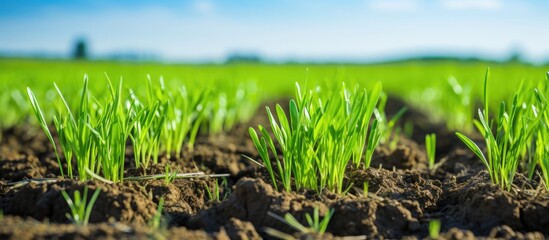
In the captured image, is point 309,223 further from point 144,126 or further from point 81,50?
point 81,50

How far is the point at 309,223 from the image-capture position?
5.93 feet

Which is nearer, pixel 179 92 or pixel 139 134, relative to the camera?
pixel 139 134

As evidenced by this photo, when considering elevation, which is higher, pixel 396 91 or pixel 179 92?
pixel 179 92

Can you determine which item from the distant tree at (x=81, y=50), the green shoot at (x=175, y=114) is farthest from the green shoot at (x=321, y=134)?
the distant tree at (x=81, y=50)

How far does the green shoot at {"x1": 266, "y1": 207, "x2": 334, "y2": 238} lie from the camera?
1.73 meters

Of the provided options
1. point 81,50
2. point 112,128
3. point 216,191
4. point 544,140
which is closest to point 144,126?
point 112,128

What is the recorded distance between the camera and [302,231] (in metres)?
1.83

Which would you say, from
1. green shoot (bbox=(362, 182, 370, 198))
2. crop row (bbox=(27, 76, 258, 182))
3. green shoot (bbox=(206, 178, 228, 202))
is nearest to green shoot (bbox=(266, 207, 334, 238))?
green shoot (bbox=(362, 182, 370, 198))

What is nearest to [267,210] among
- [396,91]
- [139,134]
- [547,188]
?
[139,134]

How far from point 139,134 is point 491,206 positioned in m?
1.38

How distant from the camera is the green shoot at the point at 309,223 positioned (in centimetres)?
173

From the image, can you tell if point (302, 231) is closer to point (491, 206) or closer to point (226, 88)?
point (491, 206)

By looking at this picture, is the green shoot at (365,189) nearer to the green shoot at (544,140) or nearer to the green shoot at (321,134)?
the green shoot at (321,134)

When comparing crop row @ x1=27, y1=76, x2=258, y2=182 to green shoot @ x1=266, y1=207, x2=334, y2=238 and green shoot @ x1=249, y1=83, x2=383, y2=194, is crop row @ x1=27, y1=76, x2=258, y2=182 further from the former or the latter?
green shoot @ x1=266, y1=207, x2=334, y2=238
